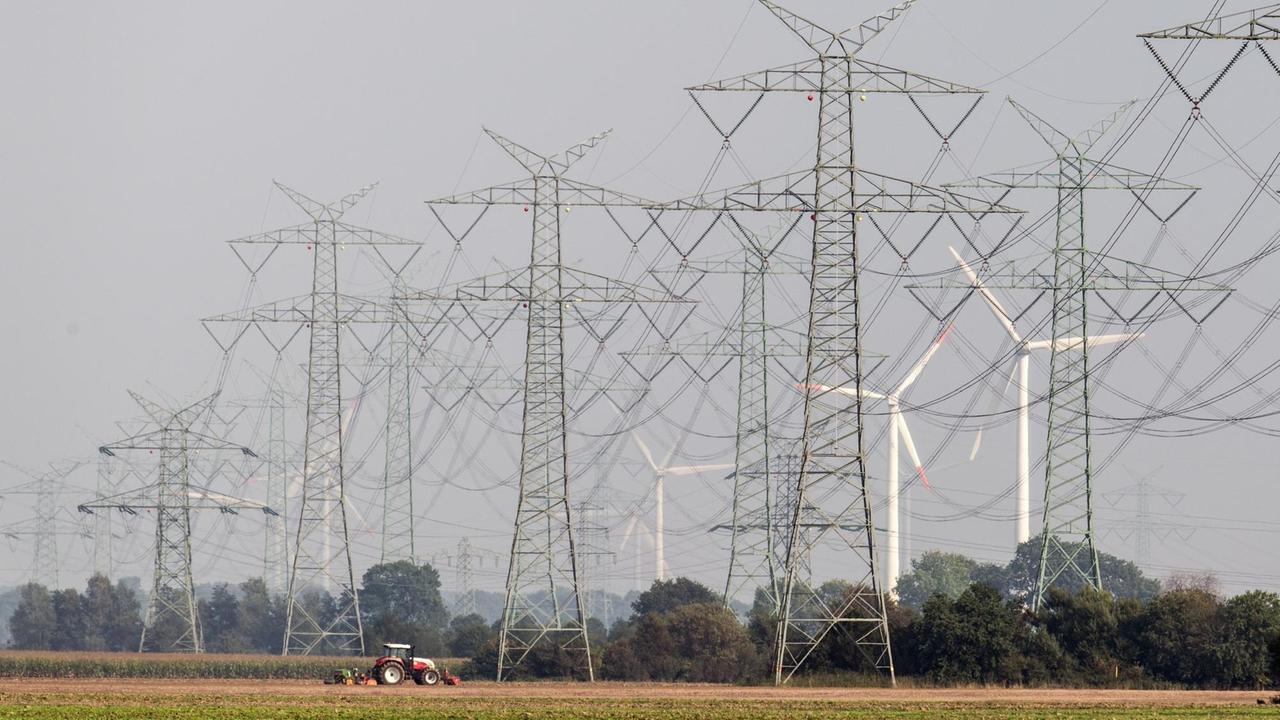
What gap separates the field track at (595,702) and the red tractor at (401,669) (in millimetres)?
5753

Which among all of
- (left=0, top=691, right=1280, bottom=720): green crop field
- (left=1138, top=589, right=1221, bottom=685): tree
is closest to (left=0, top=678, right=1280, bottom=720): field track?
(left=0, top=691, right=1280, bottom=720): green crop field

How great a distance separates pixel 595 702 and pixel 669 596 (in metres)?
96.6

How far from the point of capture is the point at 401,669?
9975cm

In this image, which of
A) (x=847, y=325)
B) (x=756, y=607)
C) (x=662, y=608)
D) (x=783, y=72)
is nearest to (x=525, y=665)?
(x=847, y=325)

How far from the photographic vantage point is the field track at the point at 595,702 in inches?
2483

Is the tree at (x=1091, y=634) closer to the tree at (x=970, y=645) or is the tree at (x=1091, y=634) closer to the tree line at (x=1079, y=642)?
the tree line at (x=1079, y=642)

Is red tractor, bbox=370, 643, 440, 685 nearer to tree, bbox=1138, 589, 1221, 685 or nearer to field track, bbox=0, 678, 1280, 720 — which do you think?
field track, bbox=0, 678, 1280, 720

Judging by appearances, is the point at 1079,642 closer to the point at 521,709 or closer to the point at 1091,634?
the point at 1091,634

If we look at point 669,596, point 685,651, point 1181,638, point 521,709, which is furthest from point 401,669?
point 669,596

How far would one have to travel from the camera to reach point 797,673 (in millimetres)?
92188

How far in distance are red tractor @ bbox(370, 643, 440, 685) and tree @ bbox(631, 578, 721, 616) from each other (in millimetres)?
68163

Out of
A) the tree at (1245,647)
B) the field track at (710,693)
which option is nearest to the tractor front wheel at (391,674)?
the field track at (710,693)

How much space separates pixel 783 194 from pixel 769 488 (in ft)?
128

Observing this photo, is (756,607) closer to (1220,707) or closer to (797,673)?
(797,673)
